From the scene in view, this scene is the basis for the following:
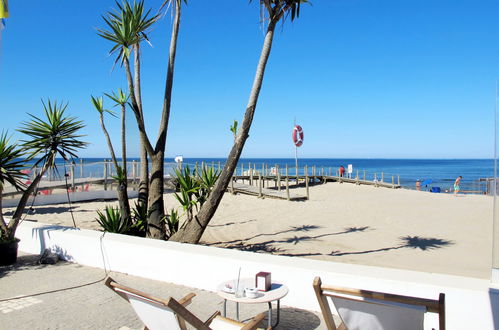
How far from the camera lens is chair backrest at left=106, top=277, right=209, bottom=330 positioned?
7.27 ft

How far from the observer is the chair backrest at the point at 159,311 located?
2.22 meters

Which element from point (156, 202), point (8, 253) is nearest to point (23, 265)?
point (8, 253)

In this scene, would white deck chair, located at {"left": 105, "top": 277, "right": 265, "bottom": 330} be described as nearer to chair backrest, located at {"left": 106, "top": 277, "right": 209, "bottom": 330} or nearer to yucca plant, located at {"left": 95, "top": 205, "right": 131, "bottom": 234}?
chair backrest, located at {"left": 106, "top": 277, "right": 209, "bottom": 330}

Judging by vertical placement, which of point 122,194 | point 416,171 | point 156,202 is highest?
point 122,194

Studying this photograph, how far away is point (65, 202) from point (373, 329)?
14.5 metres

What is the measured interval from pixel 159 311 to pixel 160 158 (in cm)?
476

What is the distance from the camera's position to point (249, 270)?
3.73m

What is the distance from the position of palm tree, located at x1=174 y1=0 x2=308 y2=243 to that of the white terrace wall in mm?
1492

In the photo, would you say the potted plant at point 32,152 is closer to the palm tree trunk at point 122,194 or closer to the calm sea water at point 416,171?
the palm tree trunk at point 122,194

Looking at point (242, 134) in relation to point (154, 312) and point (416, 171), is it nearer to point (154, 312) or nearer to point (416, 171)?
point (154, 312)

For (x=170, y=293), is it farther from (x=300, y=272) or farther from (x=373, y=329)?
(x=373, y=329)

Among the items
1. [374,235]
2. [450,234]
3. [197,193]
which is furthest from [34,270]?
[450,234]

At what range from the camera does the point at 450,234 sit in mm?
9531

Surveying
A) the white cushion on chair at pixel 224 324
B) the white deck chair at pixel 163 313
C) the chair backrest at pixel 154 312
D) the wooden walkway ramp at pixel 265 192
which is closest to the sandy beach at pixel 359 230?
the wooden walkway ramp at pixel 265 192
